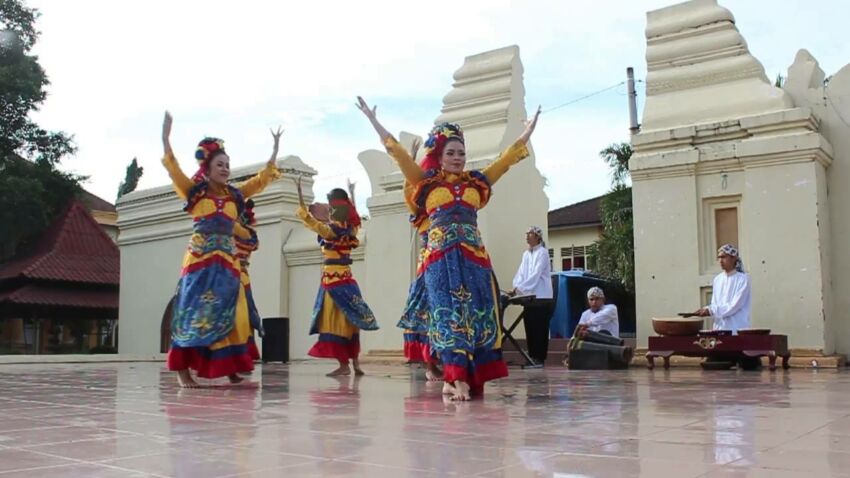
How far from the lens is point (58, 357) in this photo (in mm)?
13961

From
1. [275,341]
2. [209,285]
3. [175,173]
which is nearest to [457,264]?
[209,285]

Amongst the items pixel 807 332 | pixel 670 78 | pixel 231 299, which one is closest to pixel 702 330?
pixel 807 332

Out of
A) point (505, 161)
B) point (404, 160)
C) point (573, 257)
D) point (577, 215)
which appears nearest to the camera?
point (404, 160)

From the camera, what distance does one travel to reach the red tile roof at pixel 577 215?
31578 mm

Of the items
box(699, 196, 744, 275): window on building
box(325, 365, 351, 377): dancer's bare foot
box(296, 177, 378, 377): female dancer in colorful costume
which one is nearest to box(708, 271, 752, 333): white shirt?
box(699, 196, 744, 275): window on building

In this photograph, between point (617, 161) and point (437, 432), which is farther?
point (617, 161)

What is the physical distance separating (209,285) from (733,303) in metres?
4.40

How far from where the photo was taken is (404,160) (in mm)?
5508

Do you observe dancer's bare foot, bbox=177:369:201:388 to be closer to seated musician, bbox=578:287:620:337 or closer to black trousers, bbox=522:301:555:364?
black trousers, bbox=522:301:555:364

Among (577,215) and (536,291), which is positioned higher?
(577,215)

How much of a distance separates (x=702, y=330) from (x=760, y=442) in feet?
16.5

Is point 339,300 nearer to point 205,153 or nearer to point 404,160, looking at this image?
point 205,153

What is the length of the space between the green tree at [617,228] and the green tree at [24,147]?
42.4ft

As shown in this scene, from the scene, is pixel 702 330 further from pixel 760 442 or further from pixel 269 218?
pixel 269 218
